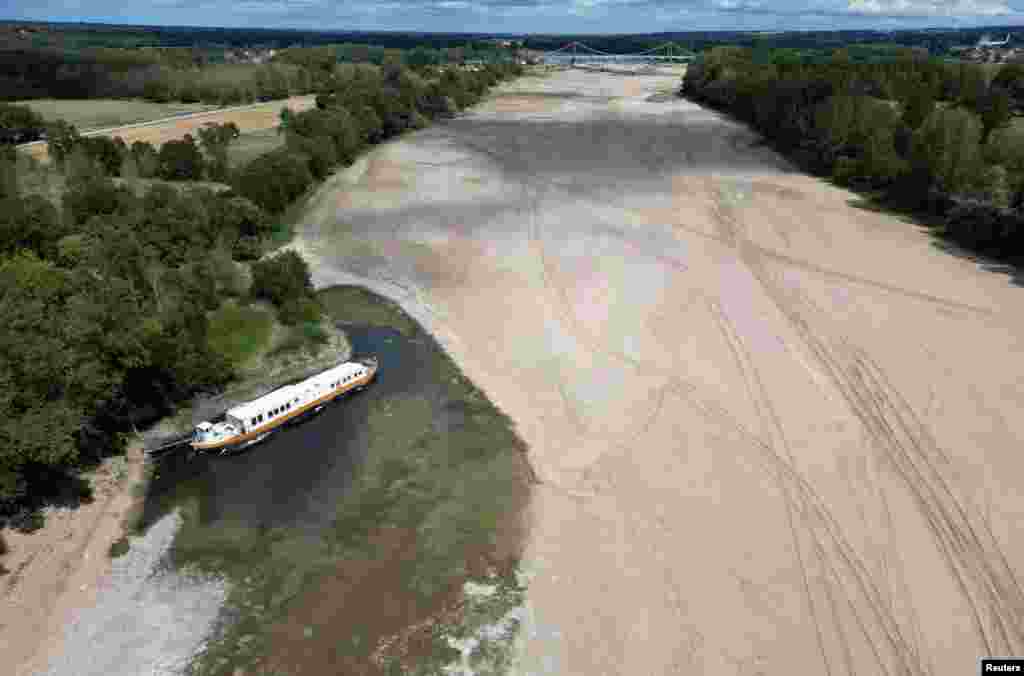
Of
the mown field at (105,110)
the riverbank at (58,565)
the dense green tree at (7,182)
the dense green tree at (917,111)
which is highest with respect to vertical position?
the dense green tree at (917,111)

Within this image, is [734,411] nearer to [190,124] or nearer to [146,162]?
[146,162]

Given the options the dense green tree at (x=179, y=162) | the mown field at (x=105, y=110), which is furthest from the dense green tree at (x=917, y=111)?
the mown field at (x=105, y=110)

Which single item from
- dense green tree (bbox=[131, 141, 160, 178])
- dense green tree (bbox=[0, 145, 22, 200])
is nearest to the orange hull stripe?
dense green tree (bbox=[0, 145, 22, 200])

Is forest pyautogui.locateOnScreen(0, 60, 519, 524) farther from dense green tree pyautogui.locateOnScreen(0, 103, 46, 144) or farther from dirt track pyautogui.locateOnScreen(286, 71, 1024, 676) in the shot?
dense green tree pyautogui.locateOnScreen(0, 103, 46, 144)

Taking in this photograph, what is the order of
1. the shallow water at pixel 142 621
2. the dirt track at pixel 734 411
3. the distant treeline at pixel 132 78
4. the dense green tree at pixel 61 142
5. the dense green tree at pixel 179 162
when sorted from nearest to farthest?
the shallow water at pixel 142 621 < the dirt track at pixel 734 411 < the dense green tree at pixel 61 142 < the dense green tree at pixel 179 162 < the distant treeline at pixel 132 78

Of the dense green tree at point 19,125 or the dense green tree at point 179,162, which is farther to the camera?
the dense green tree at point 19,125

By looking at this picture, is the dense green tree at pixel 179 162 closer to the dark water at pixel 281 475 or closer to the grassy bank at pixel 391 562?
the dark water at pixel 281 475
